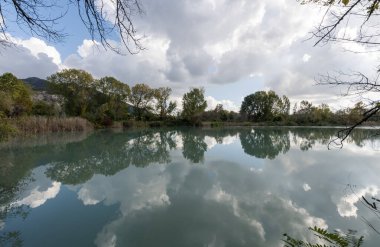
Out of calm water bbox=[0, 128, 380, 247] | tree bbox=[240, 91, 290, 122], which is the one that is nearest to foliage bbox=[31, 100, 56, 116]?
calm water bbox=[0, 128, 380, 247]

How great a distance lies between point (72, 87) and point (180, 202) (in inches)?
1517

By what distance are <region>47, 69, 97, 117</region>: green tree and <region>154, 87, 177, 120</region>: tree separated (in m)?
12.7

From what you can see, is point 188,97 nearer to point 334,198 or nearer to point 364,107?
point 334,198

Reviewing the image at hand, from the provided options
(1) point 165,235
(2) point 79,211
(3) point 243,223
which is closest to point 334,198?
(3) point 243,223

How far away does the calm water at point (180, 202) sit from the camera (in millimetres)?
4062

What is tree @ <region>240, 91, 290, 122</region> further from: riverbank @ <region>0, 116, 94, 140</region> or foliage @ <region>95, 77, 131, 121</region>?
riverbank @ <region>0, 116, 94, 140</region>

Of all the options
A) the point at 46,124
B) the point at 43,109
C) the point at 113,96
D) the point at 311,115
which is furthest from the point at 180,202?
the point at 311,115

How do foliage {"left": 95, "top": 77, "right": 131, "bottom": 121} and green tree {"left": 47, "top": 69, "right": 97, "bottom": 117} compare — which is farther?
foliage {"left": 95, "top": 77, "right": 131, "bottom": 121}

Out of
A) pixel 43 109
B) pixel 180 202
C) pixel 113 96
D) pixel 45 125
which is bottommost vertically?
pixel 45 125

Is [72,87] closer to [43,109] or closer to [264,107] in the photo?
[43,109]

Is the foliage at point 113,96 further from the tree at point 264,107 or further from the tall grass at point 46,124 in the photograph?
the tree at point 264,107

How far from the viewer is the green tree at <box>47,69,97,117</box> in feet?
130

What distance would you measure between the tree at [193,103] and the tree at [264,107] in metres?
14.6

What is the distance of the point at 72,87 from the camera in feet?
130
